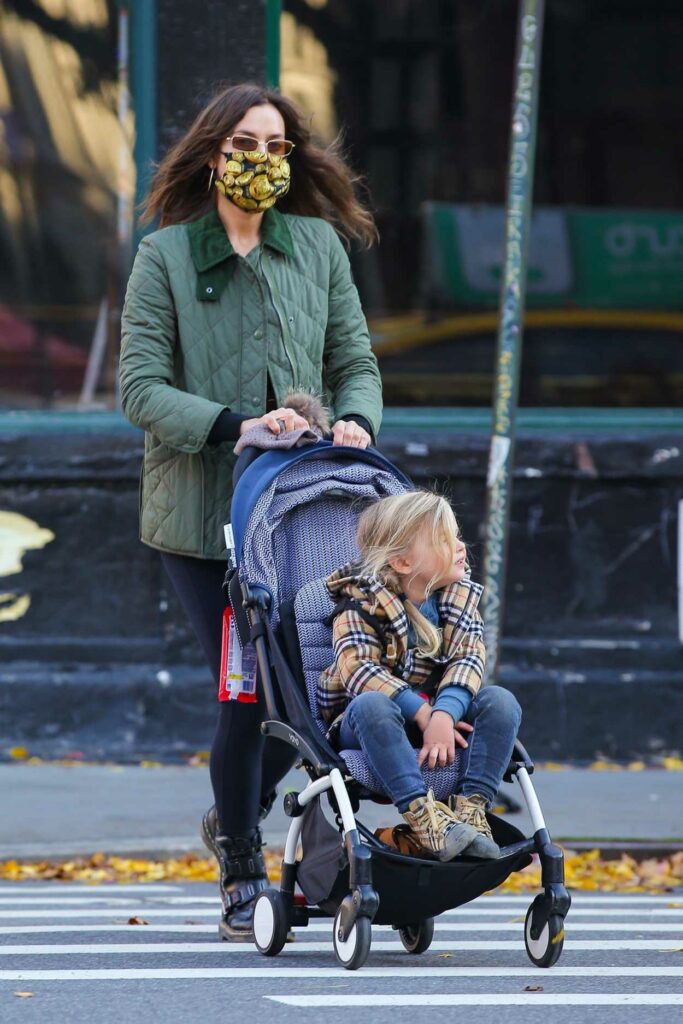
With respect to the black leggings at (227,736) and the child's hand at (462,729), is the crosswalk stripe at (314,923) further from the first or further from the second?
the child's hand at (462,729)

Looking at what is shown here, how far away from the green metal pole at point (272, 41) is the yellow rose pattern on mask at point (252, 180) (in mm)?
3927

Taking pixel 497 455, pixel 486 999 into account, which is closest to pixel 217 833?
pixel 486 999

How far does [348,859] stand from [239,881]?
86 cm

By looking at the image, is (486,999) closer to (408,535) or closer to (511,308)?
(408,535)

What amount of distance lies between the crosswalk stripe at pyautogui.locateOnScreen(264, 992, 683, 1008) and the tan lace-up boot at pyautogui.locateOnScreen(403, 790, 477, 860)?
1.07 ft

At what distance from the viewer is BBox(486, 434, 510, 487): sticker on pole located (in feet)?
25.7

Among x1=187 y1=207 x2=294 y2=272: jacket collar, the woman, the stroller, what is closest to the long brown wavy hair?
the woman

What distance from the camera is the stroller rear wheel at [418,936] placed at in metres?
5.16

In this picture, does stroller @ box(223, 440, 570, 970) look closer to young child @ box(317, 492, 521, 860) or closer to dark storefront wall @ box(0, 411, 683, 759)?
young child @ box(317, 492, 521, 860)

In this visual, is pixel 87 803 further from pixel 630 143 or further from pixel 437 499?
pixel 630 143

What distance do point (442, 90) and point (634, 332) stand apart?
4.87 feet

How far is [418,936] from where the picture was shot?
520 centimetres

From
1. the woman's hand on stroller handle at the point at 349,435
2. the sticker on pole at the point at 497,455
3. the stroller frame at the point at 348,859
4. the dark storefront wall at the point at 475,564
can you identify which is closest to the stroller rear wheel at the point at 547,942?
the stroller frame at the point at 348,859

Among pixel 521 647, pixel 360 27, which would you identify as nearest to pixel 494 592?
pixel 521 647
